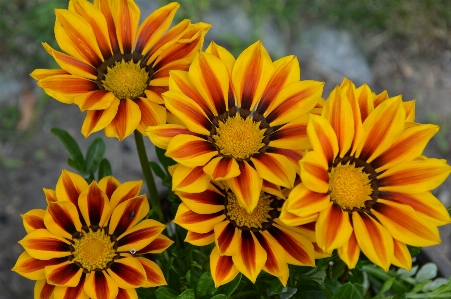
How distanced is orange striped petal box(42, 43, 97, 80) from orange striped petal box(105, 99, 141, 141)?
9 centimetres

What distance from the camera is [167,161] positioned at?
1155 millimetres

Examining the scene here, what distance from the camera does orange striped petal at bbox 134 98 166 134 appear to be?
87cm

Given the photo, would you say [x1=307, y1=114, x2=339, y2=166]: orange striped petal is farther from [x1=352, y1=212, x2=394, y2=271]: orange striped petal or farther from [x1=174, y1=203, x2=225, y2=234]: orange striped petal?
[x1=174, y1=203, x2=225, y2=234]: orange striped petal

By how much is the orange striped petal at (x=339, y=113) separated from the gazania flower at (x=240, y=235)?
0.12 metres

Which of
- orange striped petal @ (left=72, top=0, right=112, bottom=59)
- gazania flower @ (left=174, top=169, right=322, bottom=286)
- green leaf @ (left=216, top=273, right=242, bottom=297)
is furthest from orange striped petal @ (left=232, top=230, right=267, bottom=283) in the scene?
orange striped petal @ (left=72, top=0, right=112, bottom=59)

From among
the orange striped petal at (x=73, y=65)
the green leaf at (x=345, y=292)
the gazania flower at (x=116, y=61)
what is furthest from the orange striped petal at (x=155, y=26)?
the green leaf at (x=345, y=292)

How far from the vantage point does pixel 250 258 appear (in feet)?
2.73

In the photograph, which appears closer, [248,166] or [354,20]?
[248,166]

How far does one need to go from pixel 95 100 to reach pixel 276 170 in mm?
321

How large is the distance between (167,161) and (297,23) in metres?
1.47

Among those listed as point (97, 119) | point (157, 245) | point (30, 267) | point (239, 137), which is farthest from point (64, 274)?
point (239, 137)

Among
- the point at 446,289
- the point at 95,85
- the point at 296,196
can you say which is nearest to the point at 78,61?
the point at 95,85

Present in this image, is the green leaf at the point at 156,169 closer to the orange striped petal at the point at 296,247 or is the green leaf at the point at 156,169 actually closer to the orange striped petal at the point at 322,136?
the orange striped petal at the point at 296,247

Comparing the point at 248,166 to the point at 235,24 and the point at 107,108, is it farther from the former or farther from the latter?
the point at 235,24
